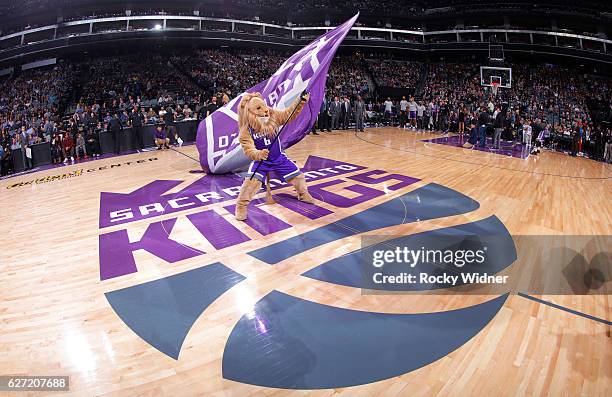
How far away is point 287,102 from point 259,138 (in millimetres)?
1055

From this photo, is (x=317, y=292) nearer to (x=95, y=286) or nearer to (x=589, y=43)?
(x=95, y=286)

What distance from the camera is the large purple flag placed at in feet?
17.9

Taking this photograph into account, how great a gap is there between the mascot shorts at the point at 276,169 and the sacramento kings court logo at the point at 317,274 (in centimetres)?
58

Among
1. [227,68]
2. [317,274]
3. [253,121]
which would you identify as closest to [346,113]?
[253,121]

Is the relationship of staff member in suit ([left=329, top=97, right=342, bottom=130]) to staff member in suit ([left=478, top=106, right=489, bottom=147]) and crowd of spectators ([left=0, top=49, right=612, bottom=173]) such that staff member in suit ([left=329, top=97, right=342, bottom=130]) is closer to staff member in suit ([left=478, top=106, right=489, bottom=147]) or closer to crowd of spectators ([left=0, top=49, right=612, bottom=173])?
crowd of spectators ([left=0, top=49, right=612, bottom=173])

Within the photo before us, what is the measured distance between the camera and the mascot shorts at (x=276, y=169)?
5.59m

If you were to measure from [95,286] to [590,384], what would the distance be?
14.7 feet

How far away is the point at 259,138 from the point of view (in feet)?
17.9

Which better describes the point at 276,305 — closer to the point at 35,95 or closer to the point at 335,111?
the point at 335,111

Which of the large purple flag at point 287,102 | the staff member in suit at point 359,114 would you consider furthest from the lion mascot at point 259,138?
the staff member in suit at point 359,114

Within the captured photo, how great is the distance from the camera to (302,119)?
644 centimetres

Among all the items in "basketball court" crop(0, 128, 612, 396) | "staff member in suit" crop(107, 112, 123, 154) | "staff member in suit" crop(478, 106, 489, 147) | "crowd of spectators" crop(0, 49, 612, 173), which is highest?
"crowd of spectators" crop(0, 49, 612, 173)

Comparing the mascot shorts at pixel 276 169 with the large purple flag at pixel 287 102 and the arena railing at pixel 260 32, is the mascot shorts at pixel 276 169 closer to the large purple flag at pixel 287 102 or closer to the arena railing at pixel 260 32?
the large purple flag at pixel 287 102

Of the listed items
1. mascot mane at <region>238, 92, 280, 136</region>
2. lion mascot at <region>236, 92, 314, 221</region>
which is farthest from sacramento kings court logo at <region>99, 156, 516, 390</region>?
mascot mane at <region>238, 92, 280, 136</region>
